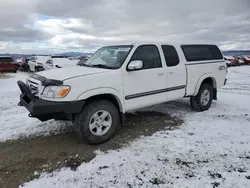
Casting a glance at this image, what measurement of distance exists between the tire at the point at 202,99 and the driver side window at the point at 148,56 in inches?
72.1

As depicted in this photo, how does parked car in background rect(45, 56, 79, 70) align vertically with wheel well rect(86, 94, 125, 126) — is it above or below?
above

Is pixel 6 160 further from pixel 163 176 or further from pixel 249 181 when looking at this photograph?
pixel 249 181

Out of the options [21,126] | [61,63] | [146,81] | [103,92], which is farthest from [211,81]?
[61,63]

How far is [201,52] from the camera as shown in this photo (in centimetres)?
572

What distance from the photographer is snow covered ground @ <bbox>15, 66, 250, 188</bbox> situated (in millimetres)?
2750

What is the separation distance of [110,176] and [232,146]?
91.5 inches

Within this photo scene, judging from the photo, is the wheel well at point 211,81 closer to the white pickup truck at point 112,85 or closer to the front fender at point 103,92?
the white pickup truck at point 112,85

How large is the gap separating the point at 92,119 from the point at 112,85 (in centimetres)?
72

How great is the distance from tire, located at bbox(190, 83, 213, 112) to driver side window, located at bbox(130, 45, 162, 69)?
6.00 feet

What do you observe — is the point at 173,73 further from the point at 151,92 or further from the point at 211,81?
the point at 211,81

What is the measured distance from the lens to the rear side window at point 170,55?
476 cm

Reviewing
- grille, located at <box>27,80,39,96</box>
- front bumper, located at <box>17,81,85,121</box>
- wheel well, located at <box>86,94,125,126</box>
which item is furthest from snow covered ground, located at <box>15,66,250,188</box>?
grille, located at <box>27,80,39,96</box>

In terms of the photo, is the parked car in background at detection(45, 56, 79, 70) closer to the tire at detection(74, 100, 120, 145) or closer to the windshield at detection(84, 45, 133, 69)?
the windshield at detection(84, 45, 133, 69)

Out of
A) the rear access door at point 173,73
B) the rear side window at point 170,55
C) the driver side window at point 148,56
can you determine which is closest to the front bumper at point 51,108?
the driver side window at point 148,56
